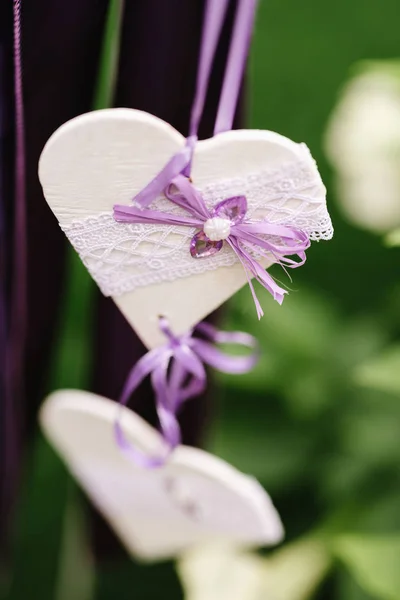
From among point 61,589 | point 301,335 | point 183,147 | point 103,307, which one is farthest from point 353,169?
point 61,589

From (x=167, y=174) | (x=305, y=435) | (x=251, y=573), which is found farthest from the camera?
(x=305, y=435)

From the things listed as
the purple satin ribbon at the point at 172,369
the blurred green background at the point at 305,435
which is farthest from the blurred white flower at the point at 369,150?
the purple satin ribbon at the point at 172,369

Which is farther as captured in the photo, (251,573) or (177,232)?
(251,573)

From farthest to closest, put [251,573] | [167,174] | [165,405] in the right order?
[251,573] → [165,405] → [167,174]

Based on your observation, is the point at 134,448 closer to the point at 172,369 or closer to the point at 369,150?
the point at 172,369

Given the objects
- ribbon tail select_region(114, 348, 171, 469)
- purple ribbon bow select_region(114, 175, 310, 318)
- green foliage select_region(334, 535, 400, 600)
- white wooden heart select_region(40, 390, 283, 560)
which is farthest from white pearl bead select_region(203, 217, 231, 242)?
green foliage select_region(334, 535, 400, 600)

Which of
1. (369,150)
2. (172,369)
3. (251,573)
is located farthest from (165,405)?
(369,150)

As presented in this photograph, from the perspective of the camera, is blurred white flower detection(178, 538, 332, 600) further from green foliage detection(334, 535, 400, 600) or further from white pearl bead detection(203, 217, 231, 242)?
white pearl bead detection(203, 217, 231, 242)
